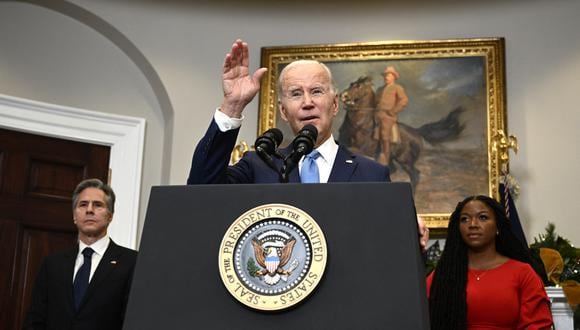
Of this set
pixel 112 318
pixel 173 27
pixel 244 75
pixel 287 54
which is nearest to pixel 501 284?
pixel 112 318

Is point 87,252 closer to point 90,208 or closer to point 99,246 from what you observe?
point 99,246

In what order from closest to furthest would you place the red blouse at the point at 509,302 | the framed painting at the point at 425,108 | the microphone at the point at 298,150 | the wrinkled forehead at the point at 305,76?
the microphone at the point at 298,150
the wrinkled forehead at the point at 305,76
the red blouse at the point at 509,302
the framed painting at the point at 425,108

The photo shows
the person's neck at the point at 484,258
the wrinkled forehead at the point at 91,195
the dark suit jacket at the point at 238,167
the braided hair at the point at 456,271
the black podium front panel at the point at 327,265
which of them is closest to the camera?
the black podium front panel at the point at 327,265

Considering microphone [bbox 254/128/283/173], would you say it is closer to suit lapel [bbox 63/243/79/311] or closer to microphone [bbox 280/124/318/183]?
microphone [bbox 280/124/318/183]

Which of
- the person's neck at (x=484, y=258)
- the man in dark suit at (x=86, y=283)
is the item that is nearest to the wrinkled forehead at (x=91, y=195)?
the man in dark suit at (x=86, y=283)

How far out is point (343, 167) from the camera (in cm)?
226

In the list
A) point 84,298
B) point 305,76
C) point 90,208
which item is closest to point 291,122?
point 305,76

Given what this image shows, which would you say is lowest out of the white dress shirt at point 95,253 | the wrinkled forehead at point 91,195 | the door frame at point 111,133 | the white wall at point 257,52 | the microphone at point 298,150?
the white dress shirt at point 95,253

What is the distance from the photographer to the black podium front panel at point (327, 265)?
5.03 feet

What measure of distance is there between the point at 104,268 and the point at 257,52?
3.05 meters

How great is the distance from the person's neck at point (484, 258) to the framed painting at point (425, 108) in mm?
1532

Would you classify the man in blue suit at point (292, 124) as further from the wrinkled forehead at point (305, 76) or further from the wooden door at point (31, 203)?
the wooden door at point (31, 203)

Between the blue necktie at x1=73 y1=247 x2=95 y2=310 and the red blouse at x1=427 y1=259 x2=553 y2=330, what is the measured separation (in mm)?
1949

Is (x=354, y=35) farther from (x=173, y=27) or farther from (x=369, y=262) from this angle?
(x=369, y=262)
